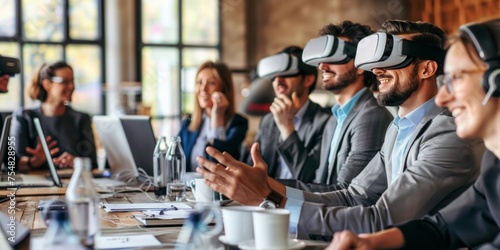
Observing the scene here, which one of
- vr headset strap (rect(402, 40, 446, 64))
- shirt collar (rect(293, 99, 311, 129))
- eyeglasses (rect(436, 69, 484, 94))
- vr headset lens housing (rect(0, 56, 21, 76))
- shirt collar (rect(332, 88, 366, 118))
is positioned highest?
vr headset strap (rect(402, 40, 446, 64))

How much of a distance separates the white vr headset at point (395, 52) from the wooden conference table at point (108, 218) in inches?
27.9

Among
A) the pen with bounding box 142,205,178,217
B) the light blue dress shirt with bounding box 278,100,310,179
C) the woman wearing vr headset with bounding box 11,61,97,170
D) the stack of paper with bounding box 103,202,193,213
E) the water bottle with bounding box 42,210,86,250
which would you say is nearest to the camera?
the water bottle with bounding box 42,210,86,250

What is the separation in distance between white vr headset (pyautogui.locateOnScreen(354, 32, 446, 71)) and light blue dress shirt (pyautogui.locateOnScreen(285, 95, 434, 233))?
0.15 meters

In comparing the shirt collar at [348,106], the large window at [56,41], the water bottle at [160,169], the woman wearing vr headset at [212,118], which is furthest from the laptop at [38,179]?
the large window at [56,41]

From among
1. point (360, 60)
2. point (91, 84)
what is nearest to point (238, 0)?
point (91, 84)

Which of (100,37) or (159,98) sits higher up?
(100,37)

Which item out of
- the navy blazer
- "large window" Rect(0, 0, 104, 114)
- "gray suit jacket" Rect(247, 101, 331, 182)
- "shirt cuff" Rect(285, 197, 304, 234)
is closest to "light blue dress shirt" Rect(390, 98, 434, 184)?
"shirt cuff" Rect(285, 197, 304, 234)

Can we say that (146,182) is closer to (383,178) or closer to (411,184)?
(383,178)

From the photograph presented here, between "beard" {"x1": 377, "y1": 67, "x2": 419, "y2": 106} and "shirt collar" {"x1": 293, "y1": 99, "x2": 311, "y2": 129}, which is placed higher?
"beard" {"x1": 377, "y1": 67, "x2": 419, "y2": 106}

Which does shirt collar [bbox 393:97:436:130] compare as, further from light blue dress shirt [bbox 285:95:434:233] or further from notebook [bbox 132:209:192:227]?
notebook [bbox 132:209:192:227]

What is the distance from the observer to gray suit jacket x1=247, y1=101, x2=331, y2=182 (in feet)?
11.5

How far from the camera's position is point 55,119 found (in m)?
4.20

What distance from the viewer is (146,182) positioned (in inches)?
129

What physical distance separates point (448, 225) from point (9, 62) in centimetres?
241
